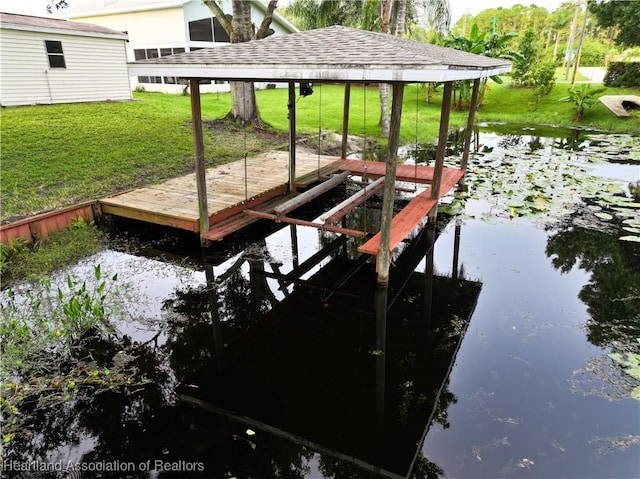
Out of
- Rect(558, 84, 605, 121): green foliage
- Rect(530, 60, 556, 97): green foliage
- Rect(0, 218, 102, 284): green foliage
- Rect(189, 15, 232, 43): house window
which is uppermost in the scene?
Rect(189, 15, 232, 43): house window

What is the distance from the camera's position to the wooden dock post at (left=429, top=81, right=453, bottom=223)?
6.58 m

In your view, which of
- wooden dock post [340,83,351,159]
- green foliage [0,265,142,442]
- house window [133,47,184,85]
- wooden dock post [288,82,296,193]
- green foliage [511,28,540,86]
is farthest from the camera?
green foliage [511,28,540,86]

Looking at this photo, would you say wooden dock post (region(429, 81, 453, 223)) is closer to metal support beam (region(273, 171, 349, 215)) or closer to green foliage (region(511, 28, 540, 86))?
metal support beam (region(273, 171, 349, 215))

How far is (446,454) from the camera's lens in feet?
9.65

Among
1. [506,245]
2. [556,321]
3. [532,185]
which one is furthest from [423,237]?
[532,185]

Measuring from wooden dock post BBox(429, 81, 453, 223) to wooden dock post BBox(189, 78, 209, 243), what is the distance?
136 inches

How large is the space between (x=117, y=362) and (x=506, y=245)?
17.2 ft

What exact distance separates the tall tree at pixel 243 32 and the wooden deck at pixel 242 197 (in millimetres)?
3637

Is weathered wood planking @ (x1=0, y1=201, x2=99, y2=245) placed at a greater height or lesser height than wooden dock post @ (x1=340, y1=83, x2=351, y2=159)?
lesser

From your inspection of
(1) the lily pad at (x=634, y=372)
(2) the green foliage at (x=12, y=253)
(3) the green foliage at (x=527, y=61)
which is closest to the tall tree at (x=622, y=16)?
(3) the green foliage at (x=527, y=61)

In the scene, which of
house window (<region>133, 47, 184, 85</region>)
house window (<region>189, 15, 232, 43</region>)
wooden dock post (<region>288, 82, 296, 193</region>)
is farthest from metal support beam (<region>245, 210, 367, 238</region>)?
house window (<region>133, 47, 184, 85</region>)

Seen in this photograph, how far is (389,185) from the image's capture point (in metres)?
4.68

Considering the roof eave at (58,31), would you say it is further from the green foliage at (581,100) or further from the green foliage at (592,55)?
the green foliage at (592,55)

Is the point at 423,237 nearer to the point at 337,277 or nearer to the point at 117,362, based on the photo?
the point at 337,277
